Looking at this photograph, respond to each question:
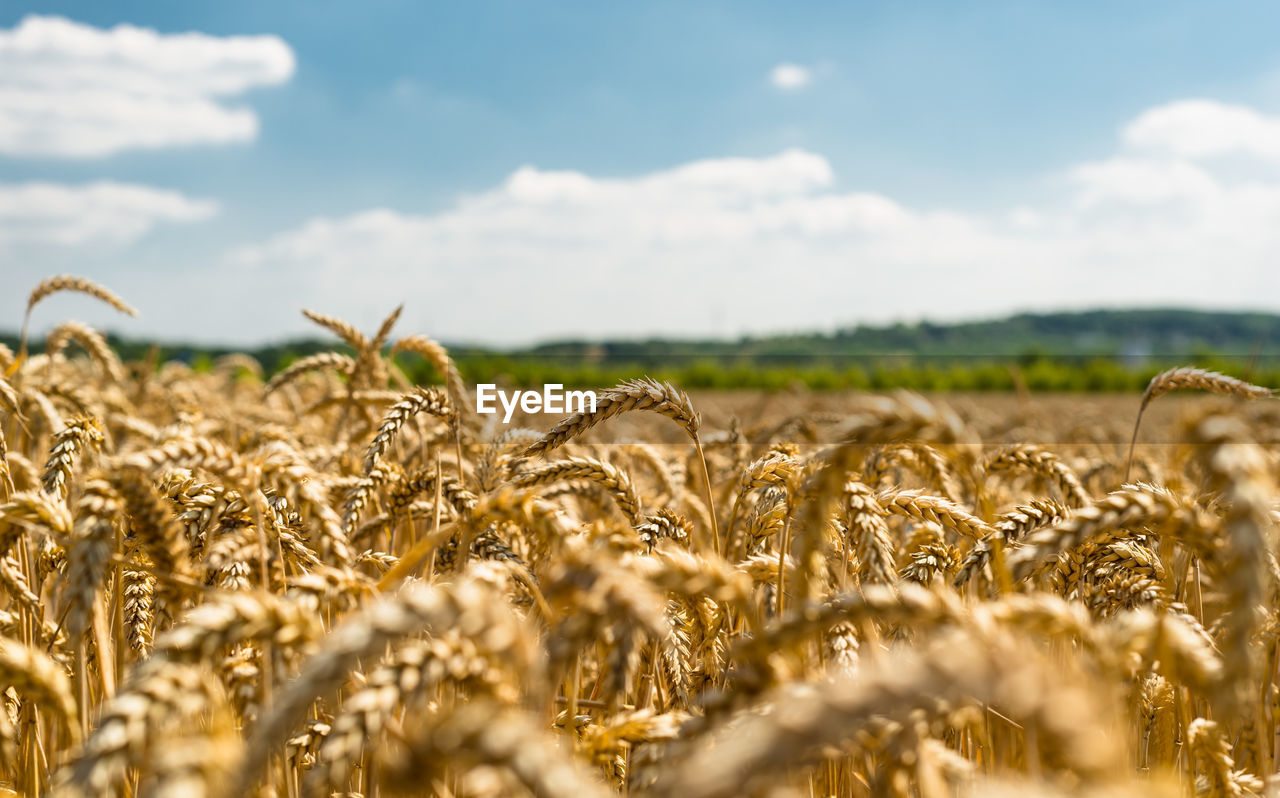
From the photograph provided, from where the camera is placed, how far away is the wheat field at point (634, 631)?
0.82m

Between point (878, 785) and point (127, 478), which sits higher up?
point (127, 478)

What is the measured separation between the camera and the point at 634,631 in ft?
3.48

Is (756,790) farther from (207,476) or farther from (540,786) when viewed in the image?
(207,476)

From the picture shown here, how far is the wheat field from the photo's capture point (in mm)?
824

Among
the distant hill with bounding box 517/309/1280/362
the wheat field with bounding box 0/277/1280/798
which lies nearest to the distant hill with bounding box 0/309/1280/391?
the distant hill with bounding box 517/309/1280/362

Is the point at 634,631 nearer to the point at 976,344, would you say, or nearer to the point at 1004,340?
the point at 976,344

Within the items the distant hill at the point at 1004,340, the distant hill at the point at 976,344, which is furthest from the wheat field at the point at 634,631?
the distant hill at the point at 1004,340

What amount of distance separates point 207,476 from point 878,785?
6.92 feet

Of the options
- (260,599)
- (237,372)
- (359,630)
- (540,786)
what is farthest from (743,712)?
(237,372)

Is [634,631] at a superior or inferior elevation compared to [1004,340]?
inferior

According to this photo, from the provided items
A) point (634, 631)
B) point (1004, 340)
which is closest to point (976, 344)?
point (1004, 340)

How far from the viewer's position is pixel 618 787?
2.03m

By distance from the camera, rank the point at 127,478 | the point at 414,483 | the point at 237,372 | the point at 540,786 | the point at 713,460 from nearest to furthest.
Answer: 1. the point at 540,786
2. the point at 127,478
3. the point at 414,483
4. the point at 713,460
5. the point at 237,372

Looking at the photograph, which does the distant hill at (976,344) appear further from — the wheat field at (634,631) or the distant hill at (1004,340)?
the wheat field at (634,631)
